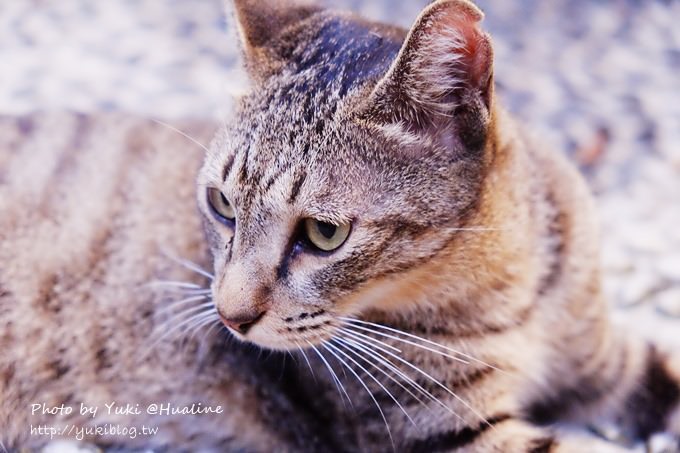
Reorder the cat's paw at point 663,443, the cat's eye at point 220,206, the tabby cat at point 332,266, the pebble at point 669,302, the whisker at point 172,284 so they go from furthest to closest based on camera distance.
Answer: the pebble at point 669,302
the cat's paw at point 663,443
the whisker at point 172,284
the cat's eye at point 220,206
the tabby cat at point 332,266

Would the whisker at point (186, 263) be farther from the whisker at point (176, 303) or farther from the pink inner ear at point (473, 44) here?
the pink inner ear at point (473, 44)

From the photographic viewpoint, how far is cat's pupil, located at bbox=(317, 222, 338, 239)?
3.96ft

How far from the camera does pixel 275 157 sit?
48.3 inches

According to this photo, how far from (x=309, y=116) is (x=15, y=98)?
1.60m

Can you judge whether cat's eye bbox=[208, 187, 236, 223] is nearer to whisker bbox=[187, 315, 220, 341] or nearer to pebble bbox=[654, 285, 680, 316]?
whisker bbox=[187, 315, 220, 341]

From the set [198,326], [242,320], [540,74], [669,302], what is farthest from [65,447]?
[540,74]

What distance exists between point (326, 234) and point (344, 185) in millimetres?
79

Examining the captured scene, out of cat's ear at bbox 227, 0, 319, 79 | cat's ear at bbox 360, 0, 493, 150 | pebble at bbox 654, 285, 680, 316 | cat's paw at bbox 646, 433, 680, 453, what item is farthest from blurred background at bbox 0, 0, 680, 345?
cat's ear at bbox 360, 0, 493, 150

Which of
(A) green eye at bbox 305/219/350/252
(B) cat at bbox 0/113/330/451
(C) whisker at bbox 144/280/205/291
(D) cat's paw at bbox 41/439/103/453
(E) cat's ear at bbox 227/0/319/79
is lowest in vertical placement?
(D) cat's paw at bbox 41/439/103/453

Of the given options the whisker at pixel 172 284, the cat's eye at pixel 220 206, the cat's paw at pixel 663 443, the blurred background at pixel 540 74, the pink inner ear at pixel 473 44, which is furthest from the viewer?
the blurred background at pixel 540 74

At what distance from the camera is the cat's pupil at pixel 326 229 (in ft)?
3.96

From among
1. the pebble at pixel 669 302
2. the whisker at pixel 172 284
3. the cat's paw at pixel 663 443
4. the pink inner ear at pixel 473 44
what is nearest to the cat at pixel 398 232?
the pink inner ear at pixel 473 44

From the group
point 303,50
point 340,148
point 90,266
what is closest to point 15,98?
point 90,266

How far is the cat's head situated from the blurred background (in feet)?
3.19
